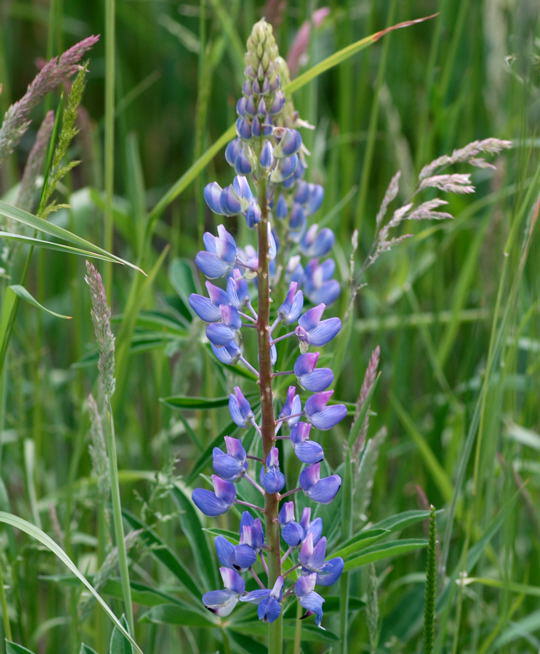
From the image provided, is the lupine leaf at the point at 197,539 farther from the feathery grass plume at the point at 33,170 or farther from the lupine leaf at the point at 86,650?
the feathery grass plume at the point at 33,170

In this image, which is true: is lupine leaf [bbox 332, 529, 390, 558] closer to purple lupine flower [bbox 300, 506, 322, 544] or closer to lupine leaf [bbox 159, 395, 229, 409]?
purple lupine flower [bbox 300, 506, 322, 544]

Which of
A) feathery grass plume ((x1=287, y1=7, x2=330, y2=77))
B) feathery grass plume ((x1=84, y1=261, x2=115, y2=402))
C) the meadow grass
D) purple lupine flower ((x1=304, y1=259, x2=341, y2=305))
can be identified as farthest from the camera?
feathery grass plume ((x1=287, y1=7, x2=330, y2=77))

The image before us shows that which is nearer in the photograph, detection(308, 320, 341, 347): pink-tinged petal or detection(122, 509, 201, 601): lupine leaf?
detection(308, 320, 341, 347): pink-tinged petal

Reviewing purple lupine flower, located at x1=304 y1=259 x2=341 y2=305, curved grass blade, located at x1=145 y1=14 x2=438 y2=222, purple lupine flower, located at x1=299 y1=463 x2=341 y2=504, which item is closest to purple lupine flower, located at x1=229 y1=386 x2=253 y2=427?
purple lupine flower, located at x1=299 y1=463 x2=341 y2=504

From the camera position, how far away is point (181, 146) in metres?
4.55

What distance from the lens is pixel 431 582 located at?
4.09 feet

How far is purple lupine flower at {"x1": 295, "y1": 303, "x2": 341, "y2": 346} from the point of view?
1.27 meters

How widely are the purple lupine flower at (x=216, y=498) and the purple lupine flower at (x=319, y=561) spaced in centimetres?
11

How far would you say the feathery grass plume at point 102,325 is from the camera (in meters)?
1.19

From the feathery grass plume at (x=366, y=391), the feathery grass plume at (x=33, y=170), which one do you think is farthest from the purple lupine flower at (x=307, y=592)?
the feathery grass plume at (x=33, y=170)

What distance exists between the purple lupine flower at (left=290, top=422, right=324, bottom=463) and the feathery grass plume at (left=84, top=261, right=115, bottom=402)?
242 millimetres

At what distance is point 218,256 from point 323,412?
0.82ft

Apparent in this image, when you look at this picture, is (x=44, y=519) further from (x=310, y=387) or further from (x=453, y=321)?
(x=310, y=387)

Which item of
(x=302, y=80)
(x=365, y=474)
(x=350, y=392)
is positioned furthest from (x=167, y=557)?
(x=350, y=392)
